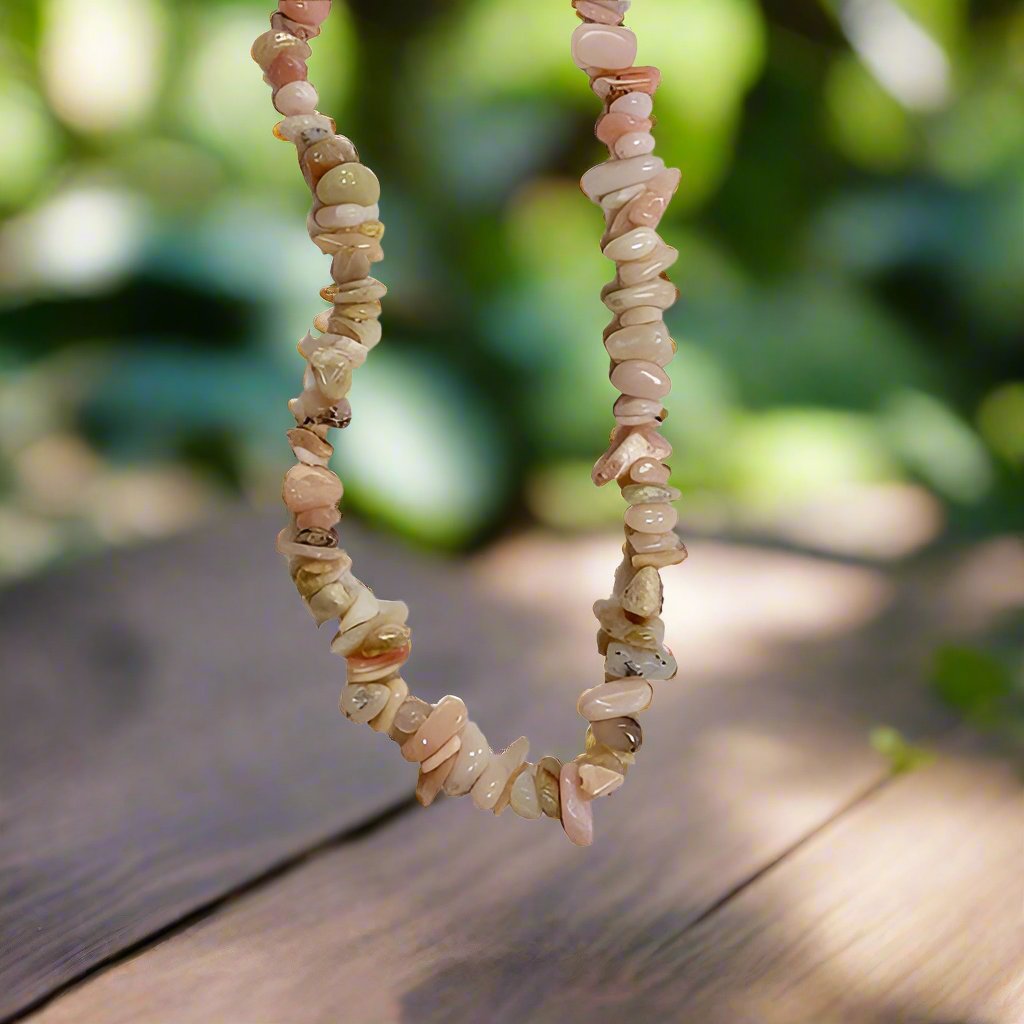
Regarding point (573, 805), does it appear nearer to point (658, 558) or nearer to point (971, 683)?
point (658, 558)

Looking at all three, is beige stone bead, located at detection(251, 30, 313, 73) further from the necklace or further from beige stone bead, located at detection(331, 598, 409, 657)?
beige stone bead, located at detection(331, 598, 409, 657)

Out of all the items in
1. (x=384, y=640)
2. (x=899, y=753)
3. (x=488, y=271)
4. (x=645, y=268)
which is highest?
(x=488, y=271)

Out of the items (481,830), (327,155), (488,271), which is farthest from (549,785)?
(488,271)

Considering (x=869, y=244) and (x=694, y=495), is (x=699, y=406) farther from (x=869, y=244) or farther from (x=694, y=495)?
(x=869, y=244)

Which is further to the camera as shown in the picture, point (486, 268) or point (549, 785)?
point (486, 268)

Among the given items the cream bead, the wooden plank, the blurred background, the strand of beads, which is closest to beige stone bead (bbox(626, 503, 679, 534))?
the strand of beads

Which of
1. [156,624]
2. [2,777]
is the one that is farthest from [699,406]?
[2,777]
